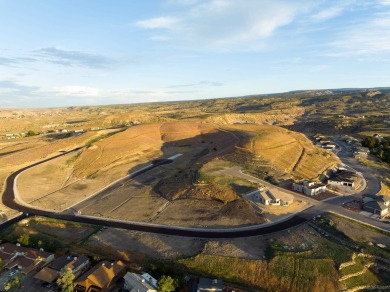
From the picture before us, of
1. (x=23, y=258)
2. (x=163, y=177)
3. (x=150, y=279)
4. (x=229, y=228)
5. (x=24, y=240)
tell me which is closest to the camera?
(x=150, y=279)

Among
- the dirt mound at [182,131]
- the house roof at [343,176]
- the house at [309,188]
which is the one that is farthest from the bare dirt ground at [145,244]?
the dirt mound at [182,131]

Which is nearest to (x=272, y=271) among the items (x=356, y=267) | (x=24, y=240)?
(x=356, y=267)

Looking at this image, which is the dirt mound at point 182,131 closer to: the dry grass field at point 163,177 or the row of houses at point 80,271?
the dry grass field at point 163,177

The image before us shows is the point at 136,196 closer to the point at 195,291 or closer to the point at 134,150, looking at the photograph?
the point at 195,291

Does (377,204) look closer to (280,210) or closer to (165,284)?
(280,210)

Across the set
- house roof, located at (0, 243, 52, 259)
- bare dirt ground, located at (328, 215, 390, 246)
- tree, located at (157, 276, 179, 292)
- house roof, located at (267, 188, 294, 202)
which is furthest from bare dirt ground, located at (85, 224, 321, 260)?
house roof, located at (267, 188, 294, 202)
